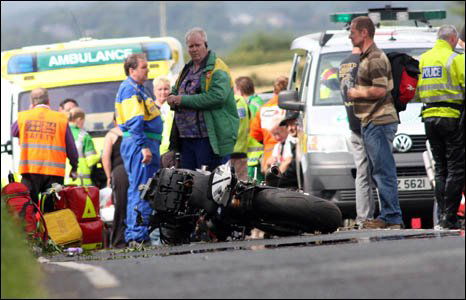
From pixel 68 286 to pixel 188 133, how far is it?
595cm

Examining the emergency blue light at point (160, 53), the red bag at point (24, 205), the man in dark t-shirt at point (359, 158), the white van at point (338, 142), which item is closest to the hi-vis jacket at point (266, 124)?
the white van at point (338, 142)

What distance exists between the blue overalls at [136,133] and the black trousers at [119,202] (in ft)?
3.42

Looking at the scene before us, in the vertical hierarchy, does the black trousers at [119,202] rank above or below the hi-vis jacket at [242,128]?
below

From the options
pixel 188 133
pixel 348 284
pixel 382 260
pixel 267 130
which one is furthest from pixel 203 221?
pixel 267 130

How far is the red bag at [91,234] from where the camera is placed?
41.6 feet

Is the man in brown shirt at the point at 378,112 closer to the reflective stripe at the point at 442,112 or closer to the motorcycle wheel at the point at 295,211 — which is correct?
the reflective stripe at the point at 442,112

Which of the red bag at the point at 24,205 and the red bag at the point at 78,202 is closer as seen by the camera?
the red bag at the point at 24,205

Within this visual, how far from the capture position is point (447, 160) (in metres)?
13.3

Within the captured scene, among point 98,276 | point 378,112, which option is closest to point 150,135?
point 378,112

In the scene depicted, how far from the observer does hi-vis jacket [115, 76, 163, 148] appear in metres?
13.2

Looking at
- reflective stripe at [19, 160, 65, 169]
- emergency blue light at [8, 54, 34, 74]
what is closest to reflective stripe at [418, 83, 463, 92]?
reflective stripe at [19, 160, 65, 169]

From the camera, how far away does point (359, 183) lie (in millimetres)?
12430

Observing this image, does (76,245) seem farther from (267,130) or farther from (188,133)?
(267,130)

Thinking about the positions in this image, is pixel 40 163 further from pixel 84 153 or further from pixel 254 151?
pixel 254 151
